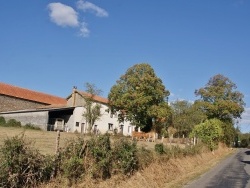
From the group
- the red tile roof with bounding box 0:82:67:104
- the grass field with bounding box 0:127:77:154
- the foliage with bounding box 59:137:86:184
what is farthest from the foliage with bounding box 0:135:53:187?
the red tile roof with bounding box 0:82:67:104

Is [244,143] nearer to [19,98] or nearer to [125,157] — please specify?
[19,98]

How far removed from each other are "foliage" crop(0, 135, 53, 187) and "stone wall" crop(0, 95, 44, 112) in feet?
194

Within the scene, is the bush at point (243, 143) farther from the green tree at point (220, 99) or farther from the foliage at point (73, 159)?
the foliage at point (73, 159)

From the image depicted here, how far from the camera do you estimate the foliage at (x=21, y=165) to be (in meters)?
9.38

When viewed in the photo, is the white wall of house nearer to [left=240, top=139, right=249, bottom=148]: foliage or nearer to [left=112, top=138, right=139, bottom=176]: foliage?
[left=112, top=138, right=139, bottom=176]: foliage

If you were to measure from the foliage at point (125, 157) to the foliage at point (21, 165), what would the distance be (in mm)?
4184

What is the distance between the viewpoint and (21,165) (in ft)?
32.1

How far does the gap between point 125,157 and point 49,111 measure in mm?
42855

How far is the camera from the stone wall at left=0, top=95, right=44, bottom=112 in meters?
67.1

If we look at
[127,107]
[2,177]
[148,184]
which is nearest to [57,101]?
[127,107]

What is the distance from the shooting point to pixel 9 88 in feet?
233

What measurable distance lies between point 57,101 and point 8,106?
50.1ft

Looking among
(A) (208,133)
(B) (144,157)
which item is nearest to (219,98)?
(A) (208,133)

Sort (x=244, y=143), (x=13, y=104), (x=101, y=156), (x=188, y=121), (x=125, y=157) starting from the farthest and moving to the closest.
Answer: (x=244, y=143), (x=13, y=104), (x=188, y=121), (x=125, y=157), (x=101, y=156)
